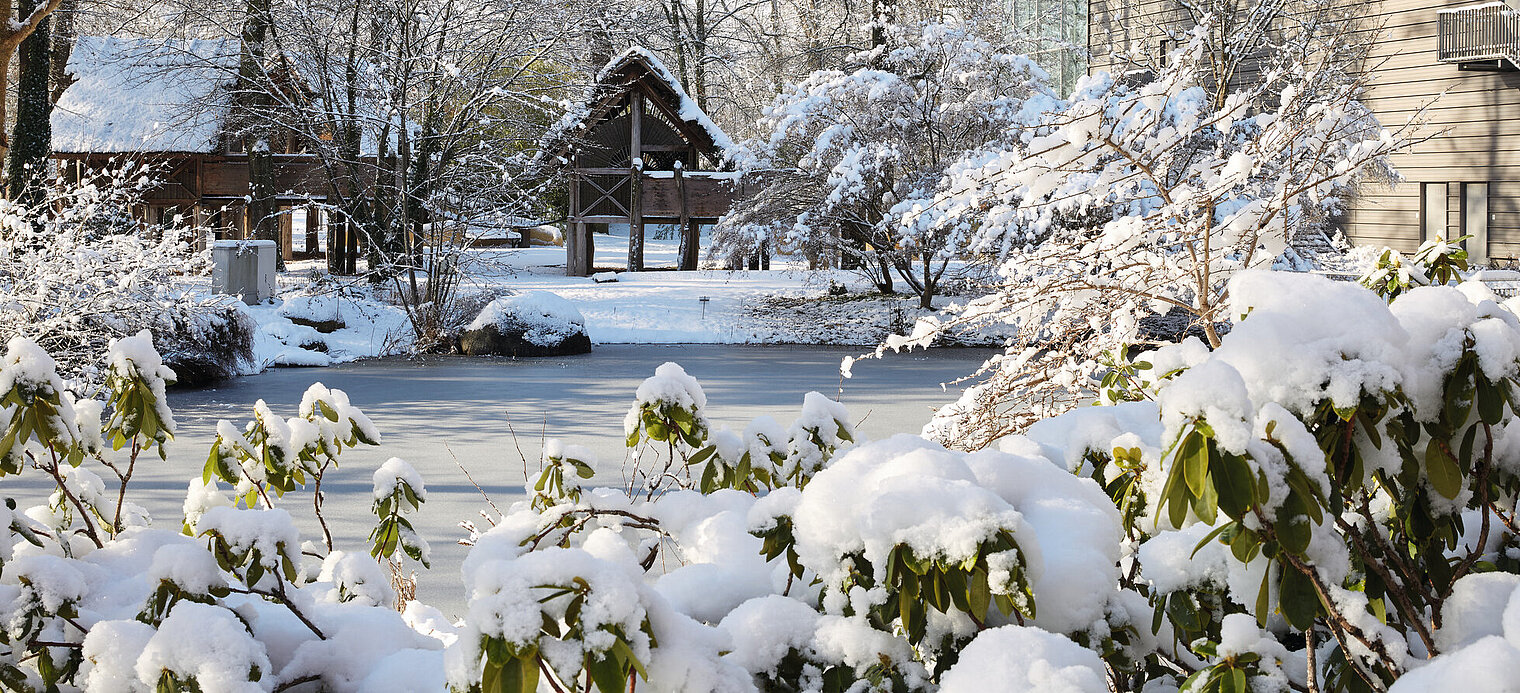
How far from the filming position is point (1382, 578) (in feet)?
5.12

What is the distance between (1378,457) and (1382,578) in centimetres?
20

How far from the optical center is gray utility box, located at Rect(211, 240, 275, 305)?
56.2 feet

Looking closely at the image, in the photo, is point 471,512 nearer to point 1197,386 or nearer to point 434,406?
point 434,406

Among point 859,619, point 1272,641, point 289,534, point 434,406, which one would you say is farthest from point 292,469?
point 434,406

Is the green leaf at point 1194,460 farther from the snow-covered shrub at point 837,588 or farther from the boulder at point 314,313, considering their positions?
the boulder at point 314,313

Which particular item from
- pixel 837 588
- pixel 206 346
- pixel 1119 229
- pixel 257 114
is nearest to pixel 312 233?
pixel 257 114

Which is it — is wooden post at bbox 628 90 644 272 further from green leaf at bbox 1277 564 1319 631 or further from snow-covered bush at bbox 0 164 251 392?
green leaf at bbox 1277 564 1319 631

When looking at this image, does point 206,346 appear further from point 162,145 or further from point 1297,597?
point 162,145

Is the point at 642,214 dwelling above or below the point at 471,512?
above

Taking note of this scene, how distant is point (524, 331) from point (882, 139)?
5977mm

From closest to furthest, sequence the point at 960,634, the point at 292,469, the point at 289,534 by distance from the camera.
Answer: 1. the point at 960,634
2. the point at 289,534
3. the point at 292,469

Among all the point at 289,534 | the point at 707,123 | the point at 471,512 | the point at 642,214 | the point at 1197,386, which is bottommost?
the point at 471,512

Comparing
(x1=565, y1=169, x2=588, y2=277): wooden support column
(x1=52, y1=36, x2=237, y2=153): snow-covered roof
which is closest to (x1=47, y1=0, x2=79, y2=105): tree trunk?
(x1=52, y1=36, x2=237, y2=153): snow-covered roof

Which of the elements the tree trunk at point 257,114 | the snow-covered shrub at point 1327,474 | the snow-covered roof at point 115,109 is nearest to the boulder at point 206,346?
the tree trunk at point 257,114
